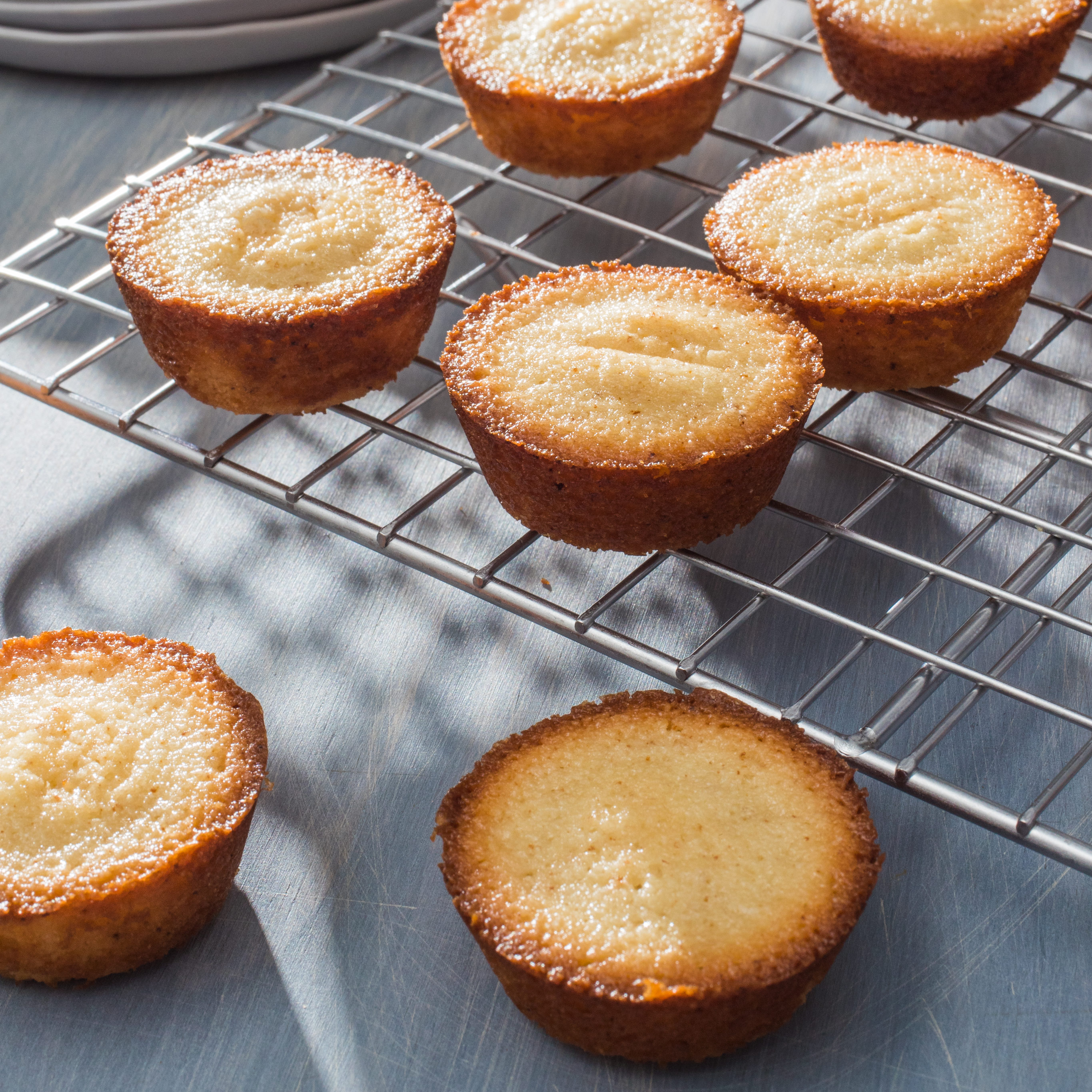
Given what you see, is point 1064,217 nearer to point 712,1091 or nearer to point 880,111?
point 880,111

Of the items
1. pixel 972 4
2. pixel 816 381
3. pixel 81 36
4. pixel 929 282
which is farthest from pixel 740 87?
pixel 81 36

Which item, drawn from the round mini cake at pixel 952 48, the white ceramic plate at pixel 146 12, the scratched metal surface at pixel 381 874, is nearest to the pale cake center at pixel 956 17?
the round mini cake at pixel 952 48

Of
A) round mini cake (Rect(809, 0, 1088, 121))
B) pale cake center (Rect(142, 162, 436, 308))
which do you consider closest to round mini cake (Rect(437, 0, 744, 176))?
round mini cake (Rect(809, 0, 1088, 121))

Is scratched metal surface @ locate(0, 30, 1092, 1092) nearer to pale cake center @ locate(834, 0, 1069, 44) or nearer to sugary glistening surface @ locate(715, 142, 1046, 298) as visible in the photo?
sugary glistening surface @ locate(715, 142, 1046, 298)

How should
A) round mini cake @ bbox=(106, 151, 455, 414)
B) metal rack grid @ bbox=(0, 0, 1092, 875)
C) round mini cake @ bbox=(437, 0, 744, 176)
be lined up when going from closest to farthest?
metal rack grid @ bbox=(0, 0, 1092, 875) → round mini cake @ bbox=(106, 151, 455, 414) → round mini cake @ bbox=(437, 0, 744, 176)

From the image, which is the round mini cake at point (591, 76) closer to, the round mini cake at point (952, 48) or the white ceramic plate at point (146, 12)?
the round mini cake at point (952, 48)
